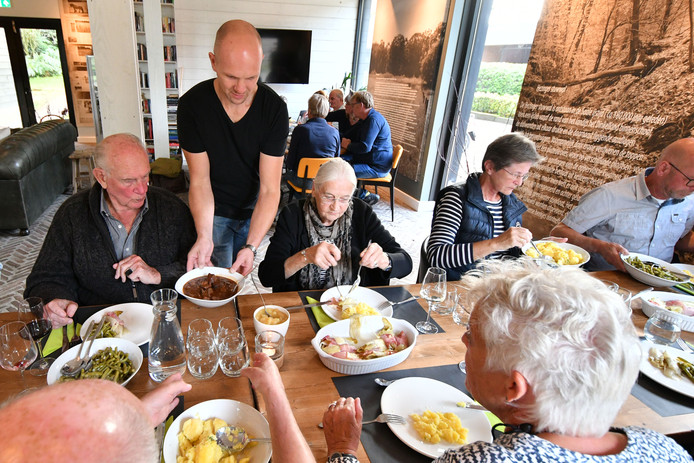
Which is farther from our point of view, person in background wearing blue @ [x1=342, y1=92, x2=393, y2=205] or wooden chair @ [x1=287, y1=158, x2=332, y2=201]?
person in background wearing blue @ [x1=342, y1=92, x2=393, y2=205]

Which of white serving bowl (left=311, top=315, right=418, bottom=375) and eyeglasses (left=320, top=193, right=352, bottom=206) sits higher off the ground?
eyeglasses (left=320, top=193, right=352, bottom=206)

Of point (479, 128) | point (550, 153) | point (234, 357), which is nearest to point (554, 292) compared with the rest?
point (234, 357)

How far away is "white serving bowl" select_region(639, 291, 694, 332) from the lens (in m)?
1.77

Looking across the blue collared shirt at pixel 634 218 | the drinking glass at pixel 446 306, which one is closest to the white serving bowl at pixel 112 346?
the drinking glass at pixel 446 306

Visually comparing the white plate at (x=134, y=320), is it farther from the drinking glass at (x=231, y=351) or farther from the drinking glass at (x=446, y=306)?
the drinking glass at (x=446, y=306)

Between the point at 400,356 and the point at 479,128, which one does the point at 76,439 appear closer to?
the point at 400,356

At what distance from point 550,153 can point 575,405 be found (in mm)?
3451

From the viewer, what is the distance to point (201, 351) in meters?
1.23

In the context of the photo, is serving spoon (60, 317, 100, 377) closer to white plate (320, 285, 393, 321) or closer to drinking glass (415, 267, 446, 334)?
white plate (320, 285, 393, 321)

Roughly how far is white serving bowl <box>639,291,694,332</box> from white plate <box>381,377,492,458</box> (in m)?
1.27

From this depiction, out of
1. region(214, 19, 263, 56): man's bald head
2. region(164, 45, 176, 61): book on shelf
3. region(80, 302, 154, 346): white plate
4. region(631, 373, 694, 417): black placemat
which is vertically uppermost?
region(164, 45, 176, 61): book on shelf

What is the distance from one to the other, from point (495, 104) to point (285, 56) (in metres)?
4.63

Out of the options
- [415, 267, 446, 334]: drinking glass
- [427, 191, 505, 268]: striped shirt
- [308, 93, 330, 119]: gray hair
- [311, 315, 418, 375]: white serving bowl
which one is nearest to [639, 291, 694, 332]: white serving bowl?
[427, 191, 505, 268]: striped shirt

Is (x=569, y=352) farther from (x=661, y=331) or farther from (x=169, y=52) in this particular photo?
(x=169, y=52)
